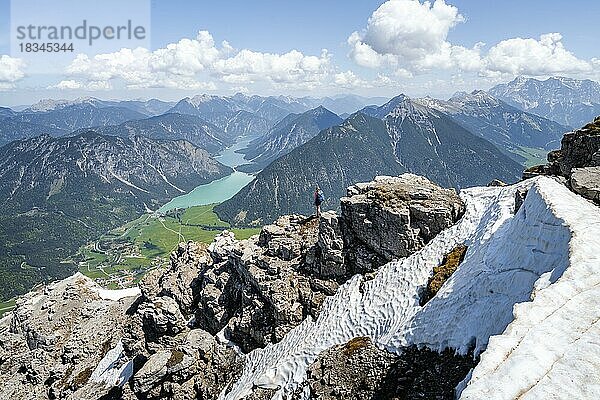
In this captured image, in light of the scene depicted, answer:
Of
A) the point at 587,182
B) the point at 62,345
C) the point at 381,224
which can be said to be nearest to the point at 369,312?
the point at 381,224

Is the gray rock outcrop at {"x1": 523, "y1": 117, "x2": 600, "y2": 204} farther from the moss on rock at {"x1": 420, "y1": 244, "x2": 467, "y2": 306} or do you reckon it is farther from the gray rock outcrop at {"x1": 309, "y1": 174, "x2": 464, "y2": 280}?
the gray rock outcrop at {"x1": 309, "y1": 174, "x2": 464, "y2": 280}

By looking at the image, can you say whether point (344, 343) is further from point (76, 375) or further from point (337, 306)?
point (76, 375)

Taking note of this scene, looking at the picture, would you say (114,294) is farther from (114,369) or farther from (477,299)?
(477,299)

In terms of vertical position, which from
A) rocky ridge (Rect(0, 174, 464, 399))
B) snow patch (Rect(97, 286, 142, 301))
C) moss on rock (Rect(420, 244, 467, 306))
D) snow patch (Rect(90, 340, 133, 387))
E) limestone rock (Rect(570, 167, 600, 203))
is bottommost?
snow patch (Rect(97, 286, 142, 301))

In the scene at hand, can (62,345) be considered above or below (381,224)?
below

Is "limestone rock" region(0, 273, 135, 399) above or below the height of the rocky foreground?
below

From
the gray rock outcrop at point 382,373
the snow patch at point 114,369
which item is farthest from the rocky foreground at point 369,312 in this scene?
the snow patch at point 114,369

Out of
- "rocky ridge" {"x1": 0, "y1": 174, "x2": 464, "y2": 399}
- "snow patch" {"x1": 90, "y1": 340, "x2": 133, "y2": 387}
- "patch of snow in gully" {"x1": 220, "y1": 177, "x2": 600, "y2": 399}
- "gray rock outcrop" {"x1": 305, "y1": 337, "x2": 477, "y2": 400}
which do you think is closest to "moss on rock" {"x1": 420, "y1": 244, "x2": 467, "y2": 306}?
"patch of snow in gully" {"x1": 220, "y1": 177, "x2": 600, "y2": 399}

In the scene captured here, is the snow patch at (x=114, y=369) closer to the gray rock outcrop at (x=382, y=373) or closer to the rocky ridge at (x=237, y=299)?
the rocky ridge at (x=237, y=299)
